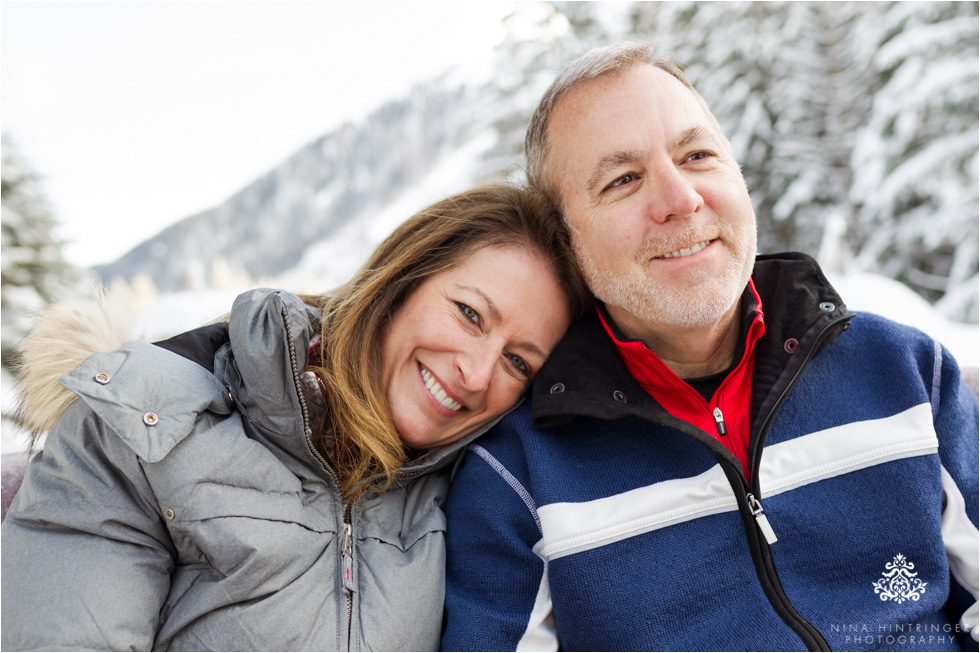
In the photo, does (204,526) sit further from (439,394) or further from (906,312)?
(906,312)

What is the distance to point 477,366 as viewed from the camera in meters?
2.08

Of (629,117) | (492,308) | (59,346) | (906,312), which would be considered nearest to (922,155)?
(906,312)

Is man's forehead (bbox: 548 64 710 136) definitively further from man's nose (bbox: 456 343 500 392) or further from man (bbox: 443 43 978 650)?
man's nose (bbox: 456 343 500 392)

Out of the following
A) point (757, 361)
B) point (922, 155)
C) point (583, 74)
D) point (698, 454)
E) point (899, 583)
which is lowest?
point (922, 155)

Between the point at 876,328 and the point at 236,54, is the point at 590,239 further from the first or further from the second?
the point at 236,54

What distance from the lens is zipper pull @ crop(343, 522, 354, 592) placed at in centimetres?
181

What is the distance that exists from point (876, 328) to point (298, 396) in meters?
1.98

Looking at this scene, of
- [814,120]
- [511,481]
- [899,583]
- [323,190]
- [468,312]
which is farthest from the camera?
[323,190]

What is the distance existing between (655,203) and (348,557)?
4.98 ft

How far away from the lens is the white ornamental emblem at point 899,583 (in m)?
1.81

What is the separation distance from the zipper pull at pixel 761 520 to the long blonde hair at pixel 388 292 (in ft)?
3.17

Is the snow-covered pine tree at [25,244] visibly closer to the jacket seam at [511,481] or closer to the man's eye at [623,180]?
the jacket seam at [511,481]

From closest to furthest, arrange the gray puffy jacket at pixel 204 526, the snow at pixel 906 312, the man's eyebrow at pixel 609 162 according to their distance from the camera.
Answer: the gray puffy jacket at pixel 204 526 < the man's eyebrow at pixel 609 162 < the snow at pixel 906 312

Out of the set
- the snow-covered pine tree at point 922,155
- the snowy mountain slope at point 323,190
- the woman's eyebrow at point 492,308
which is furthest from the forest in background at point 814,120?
the snowy mountain slope at point 323,190
